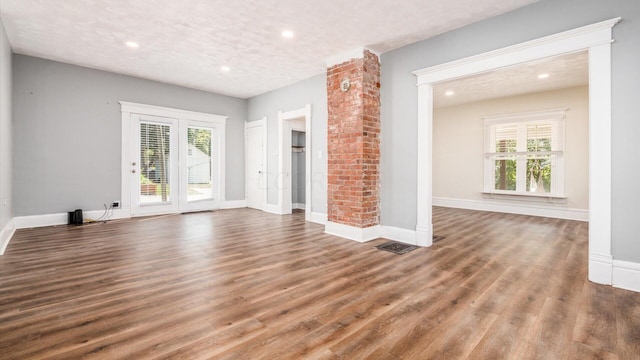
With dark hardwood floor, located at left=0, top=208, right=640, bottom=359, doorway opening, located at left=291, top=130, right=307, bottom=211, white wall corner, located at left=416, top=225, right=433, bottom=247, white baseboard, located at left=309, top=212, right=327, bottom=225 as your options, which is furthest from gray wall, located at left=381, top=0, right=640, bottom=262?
doorway opening, located at left=291, top=130, right=307, bottom=211

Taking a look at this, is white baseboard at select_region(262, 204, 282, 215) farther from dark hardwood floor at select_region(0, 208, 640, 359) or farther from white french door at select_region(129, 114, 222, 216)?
dark hardwood floor at select_region(0, 208, 640, 359)

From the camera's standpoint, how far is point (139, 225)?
16.8ft

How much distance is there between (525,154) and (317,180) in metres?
4.97

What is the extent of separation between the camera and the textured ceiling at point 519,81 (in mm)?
4793

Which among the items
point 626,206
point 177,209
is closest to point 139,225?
point 177,209

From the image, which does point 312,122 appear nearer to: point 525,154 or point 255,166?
point 255,166

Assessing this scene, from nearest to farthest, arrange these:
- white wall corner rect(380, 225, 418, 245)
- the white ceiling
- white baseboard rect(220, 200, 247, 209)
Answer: the white ceiling, white wall corner rect(380, 225, 418, 245), white baseboard rect(220, 200, 247, 209)

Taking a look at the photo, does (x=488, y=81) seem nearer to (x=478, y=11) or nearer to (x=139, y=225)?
(x=478, y=11)

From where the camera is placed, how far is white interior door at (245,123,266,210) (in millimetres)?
7086

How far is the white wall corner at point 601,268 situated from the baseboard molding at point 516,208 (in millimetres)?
4248

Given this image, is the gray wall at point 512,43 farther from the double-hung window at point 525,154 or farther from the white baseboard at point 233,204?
the white baseboard at point 233,204

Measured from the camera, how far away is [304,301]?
226 cm

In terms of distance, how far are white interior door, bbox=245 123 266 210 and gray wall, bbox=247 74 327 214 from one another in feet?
0.87

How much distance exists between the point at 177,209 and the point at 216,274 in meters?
4.32
